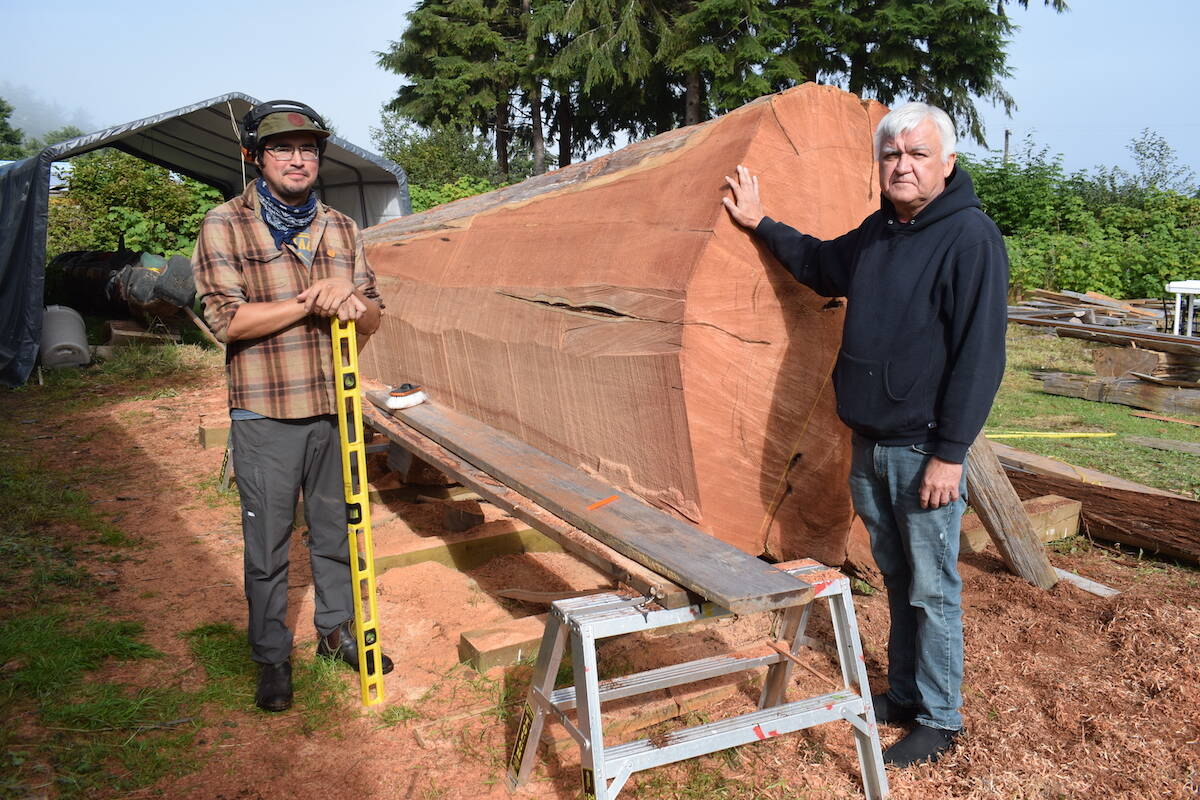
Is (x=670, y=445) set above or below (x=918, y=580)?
above

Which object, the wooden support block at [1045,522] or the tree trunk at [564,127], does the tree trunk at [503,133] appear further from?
the wooden support block at [1045,522]

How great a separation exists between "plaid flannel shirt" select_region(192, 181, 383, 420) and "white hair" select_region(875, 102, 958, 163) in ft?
5.51

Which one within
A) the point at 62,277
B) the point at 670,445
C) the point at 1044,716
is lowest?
the point at 1044,716

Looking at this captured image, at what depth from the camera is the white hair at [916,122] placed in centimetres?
Result: 210

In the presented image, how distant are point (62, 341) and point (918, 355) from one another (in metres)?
9.33

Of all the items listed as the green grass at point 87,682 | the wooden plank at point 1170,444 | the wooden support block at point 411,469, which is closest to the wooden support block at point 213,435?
the green grass at point 87,682

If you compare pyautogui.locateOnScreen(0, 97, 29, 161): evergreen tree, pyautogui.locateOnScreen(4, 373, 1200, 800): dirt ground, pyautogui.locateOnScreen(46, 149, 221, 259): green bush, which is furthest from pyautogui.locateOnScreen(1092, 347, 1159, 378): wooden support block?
pyautogui.locateOnScreen(0, 97, 29, 161): evergreen tree

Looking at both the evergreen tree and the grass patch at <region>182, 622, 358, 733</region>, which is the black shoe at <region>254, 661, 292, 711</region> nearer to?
the grass patch at <region>182, 622, 358, 733</region>

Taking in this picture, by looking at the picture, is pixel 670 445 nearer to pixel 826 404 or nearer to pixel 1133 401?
pixel 826 404

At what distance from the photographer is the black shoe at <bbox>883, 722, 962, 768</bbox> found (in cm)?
230

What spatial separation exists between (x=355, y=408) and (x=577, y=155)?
23.5 m

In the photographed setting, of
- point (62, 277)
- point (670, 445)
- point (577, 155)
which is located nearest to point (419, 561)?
point (670, 445)

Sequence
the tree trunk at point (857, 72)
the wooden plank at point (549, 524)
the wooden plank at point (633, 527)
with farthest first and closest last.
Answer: the tree trunk at point (857, 72), the wooden plank at point (549, 524), the wooden plank at point (633, 527)

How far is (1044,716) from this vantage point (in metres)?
2.54
